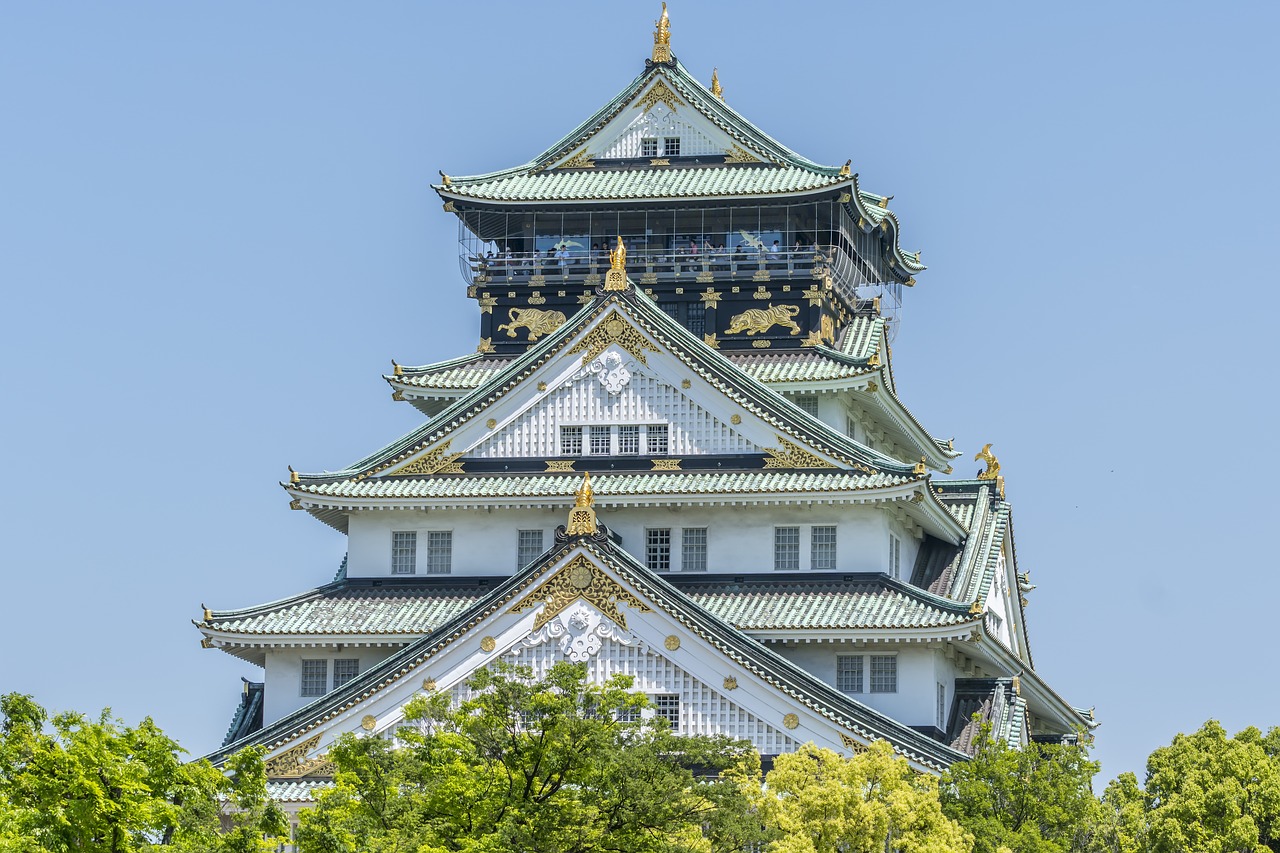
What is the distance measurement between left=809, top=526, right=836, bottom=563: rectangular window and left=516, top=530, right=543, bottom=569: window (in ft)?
22.5

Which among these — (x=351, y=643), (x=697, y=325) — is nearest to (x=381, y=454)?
(x=351, y=643)

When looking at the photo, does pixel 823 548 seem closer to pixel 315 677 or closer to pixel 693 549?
pixel 693 549

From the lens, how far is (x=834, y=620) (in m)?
62.0

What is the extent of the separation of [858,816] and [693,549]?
624 inches

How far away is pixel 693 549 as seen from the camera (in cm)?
6531

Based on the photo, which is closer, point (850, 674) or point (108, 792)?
point (108, 792)

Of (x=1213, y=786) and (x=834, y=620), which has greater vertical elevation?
(x=834, y=620)

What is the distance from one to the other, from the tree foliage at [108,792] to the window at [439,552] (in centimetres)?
2040

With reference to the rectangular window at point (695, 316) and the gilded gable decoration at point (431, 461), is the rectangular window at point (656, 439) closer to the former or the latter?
the gilded gable decoration at point (431, 461)

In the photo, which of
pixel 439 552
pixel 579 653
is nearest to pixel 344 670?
pixel 439 552

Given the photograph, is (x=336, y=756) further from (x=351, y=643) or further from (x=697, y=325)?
(x=697, y=325)

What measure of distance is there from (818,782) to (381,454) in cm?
1787

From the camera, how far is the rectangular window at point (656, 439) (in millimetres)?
65375

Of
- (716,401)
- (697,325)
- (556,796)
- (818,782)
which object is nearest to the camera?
(556,796)
